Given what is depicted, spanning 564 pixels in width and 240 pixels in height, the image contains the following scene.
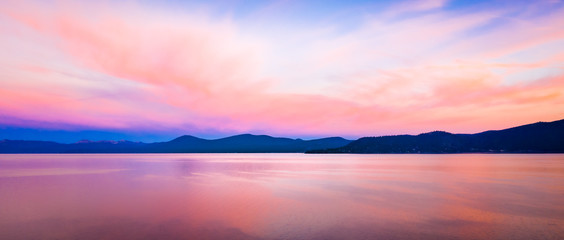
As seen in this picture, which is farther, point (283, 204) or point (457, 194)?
point (457, 194)

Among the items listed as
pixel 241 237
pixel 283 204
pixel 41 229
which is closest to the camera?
pixel 241 237

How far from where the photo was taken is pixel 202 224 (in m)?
14.3

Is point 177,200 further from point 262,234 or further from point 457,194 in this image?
point 457,194

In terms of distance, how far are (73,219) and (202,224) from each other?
628cm

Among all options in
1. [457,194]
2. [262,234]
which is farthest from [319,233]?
[457,194]

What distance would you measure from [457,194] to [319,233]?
52.0 feet

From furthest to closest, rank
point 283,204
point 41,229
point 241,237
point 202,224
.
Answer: point 283,204, point 202,224, point 41,229, point 241,237

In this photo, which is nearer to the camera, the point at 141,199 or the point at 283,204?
the point at 283,204

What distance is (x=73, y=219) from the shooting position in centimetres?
1508

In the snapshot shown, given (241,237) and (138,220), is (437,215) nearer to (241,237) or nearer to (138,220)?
(241,237)

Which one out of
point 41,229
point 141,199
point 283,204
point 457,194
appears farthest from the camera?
point 457,194

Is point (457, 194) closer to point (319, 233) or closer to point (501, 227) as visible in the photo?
point (501, 227)

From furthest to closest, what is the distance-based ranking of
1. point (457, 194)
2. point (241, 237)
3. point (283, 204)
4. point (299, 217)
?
point (457, 194), point (283, 204), point (299, 217), point (241, 237)

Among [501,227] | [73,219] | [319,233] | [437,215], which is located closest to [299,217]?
[319,233]
